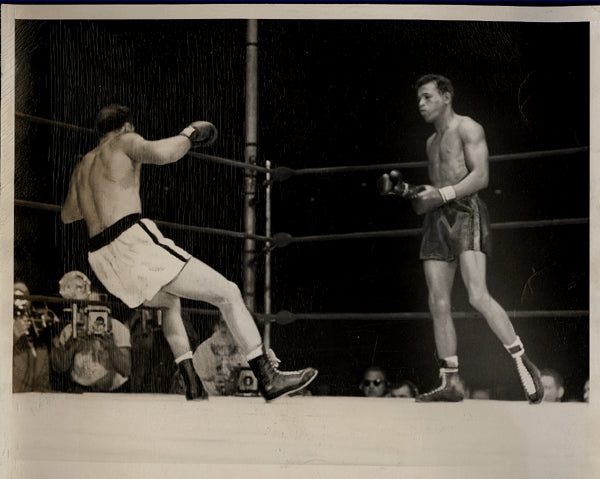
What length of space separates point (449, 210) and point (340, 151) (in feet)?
1.09

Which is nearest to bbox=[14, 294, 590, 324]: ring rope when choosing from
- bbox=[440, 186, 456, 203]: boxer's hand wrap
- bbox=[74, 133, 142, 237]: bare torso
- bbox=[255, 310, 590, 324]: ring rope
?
bbox=[255, 310, 590, 324]: ring rope

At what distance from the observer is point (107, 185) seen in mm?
2021

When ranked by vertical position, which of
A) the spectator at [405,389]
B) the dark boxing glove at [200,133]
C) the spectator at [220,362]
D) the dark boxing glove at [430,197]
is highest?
the dark boxing glove at [200,133]

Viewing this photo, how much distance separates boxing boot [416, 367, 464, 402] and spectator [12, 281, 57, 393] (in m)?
1.04

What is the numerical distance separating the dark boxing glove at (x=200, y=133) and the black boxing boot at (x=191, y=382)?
0.59m

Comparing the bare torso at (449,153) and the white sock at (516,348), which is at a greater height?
the bare torso at (449,153)

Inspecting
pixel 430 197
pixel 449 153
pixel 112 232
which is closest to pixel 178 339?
pixel 112 232

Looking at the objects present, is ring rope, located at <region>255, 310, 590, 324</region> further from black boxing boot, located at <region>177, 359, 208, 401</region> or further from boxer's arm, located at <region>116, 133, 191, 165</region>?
boxer's arm, located at <region>116, 133, 191, 165</region>

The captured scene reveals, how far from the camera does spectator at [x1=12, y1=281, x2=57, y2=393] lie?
2.01m

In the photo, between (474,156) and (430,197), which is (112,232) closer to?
(430,197)

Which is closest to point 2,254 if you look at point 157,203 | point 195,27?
point 157,203

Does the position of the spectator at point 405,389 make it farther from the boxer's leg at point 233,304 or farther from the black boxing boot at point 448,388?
the boxer's leg at point 233,304

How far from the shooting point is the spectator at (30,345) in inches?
79.2

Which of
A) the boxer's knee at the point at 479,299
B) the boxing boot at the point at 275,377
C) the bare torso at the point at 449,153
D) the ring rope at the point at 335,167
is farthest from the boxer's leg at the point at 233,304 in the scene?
the bare torso at the point at 449,153
